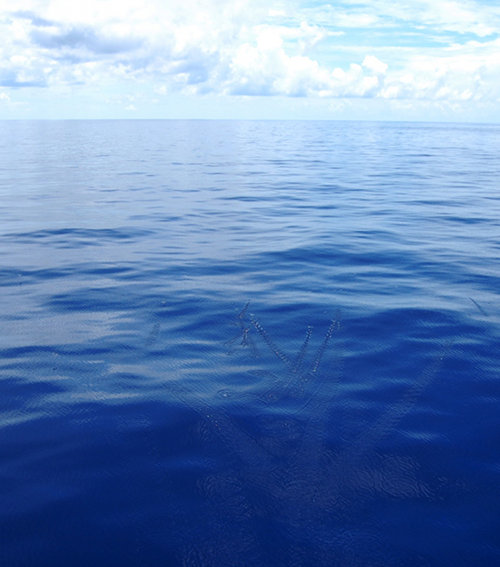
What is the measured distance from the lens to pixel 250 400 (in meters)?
6.57

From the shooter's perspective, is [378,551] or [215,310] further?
[215,310]

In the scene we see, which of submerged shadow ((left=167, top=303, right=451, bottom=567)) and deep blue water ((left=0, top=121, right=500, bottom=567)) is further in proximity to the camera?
deep blue water ((left=0, top=121, right=500, bottom=567))

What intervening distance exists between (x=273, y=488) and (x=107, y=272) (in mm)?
8532

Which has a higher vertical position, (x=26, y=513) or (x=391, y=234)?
(x=26, y=513)

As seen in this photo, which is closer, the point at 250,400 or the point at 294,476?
the point at 294,476

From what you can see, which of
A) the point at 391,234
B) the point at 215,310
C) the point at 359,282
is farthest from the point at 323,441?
the point at 391,234

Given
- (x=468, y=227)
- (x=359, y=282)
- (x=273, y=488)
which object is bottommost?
(x=468, y=227)

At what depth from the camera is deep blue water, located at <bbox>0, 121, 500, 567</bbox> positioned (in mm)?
4402

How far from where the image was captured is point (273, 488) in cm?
491

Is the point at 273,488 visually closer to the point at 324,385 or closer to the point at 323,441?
the point at 323,441

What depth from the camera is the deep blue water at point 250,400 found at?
4.40 m

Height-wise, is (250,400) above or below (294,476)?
below

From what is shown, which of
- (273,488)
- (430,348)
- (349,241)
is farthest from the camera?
(349,241)

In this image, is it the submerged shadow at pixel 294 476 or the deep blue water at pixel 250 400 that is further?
the deep blue water at pixel 250 400
